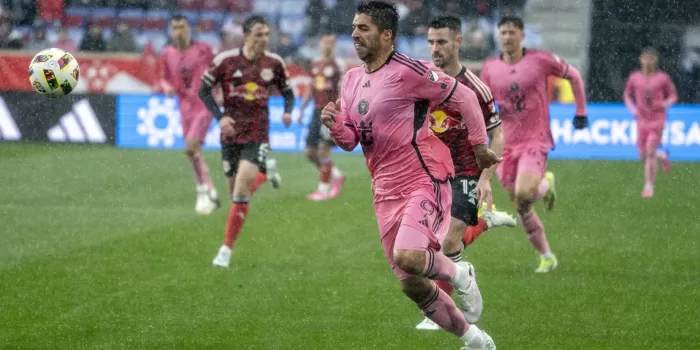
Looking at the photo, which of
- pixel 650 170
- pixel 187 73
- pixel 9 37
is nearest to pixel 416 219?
pixel 187 73

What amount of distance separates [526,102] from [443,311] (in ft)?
12.7

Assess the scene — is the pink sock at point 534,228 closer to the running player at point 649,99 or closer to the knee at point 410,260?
the knee at point 410,260

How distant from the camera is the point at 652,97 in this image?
17016 millimetres

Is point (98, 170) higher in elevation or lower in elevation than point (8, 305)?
lower

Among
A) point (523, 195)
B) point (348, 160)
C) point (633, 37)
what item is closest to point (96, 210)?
point (523, 195)

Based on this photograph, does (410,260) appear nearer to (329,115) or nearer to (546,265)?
(329,115)

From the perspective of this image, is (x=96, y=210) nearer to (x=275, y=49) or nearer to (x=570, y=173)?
(x=570, y=173)

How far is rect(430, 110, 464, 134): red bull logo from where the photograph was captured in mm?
7430

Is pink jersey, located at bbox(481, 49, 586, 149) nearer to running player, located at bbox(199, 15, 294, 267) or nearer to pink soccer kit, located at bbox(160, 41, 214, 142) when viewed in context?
running player, located at bbox(199, 15, 294, 267)

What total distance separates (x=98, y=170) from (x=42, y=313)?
10.1 m

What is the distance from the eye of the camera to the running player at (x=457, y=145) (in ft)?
24.4

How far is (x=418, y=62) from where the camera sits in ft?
20.5

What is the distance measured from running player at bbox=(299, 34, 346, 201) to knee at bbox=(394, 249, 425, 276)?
29.2 ft

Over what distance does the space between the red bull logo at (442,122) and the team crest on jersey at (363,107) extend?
49.3 inches
